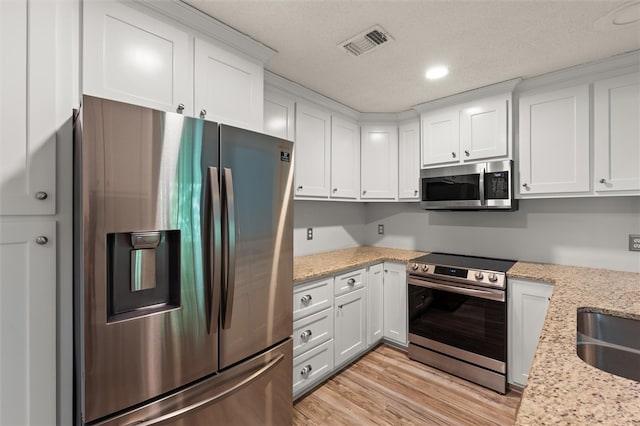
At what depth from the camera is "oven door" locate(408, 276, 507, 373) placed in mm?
2176

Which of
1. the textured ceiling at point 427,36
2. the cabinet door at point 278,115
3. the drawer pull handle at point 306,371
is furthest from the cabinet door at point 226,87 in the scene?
the drawer pull handle at point 306,371

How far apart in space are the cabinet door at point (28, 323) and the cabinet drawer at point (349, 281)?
1680 mm

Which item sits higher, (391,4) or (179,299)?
(391,4)

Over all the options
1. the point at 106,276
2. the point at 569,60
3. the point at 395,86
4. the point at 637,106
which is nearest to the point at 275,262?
the point at 106,276

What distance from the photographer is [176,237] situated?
47.5 inches

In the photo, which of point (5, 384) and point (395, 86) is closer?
point (5, 384)

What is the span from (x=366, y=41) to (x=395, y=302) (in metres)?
2.20

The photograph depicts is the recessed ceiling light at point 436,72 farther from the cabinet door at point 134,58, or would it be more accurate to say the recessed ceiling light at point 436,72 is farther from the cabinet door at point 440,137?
the cabinet door at point 134,58

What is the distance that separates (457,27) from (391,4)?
1.49 ft

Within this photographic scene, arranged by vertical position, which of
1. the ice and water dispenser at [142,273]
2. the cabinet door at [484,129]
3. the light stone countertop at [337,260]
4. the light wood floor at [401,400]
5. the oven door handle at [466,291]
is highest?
the cabinet door at [484,129]

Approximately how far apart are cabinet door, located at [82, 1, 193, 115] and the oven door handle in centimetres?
219

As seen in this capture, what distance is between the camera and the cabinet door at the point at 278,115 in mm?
2215

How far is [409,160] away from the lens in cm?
306

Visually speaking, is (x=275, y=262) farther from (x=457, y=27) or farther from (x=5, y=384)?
(x=457, y=27)
